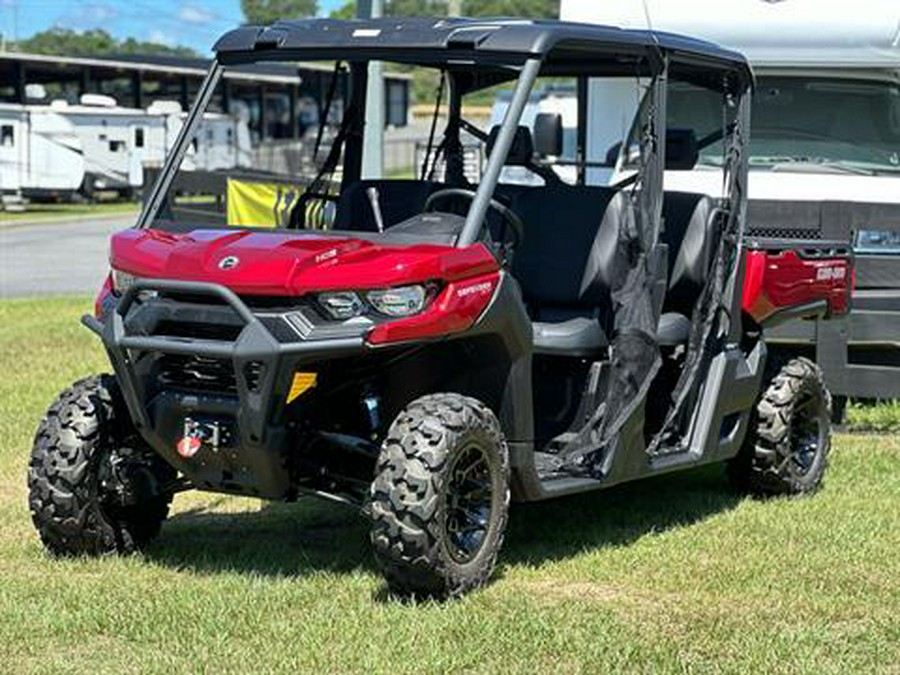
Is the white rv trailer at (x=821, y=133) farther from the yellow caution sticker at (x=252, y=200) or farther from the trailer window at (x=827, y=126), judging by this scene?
the yellow caution sticker at (x=252, y=200)

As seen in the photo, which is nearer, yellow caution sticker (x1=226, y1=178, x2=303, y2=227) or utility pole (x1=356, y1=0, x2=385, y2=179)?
utility pole (x1=356, y1=0, x2=385, y2=179)

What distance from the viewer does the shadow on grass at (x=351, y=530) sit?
21.2 ft

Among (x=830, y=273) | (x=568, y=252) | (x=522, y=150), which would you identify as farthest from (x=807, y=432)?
(x=522, y=150)

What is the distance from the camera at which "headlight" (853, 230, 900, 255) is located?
33.3 feet

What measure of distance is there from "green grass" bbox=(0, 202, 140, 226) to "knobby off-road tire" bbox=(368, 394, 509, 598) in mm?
27453

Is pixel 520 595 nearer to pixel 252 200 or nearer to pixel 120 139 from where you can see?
pixel 252 200

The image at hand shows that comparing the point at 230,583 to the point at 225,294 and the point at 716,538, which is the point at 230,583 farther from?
the point at 716,538

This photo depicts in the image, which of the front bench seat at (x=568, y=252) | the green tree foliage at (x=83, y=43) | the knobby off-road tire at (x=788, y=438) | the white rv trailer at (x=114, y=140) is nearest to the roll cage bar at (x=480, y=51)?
the front bench seat at (x=568, y=252)

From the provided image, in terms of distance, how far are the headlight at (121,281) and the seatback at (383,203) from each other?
141 cm

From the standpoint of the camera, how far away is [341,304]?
18.5ft

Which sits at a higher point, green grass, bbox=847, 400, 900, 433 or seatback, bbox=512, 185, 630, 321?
seatback, bbox=512, 185, 630, 321

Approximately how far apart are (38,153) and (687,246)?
3293 cm

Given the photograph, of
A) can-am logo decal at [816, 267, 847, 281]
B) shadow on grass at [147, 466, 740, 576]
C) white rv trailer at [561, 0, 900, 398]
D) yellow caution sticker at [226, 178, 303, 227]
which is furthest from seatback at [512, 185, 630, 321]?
yellow caution sticker at [226, 178, 303, 227]

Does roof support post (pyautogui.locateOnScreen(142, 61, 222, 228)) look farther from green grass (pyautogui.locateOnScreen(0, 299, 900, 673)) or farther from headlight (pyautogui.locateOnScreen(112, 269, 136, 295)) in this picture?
green grass (pyautogui.locateOnScreen(0, 299, 900, 673))
